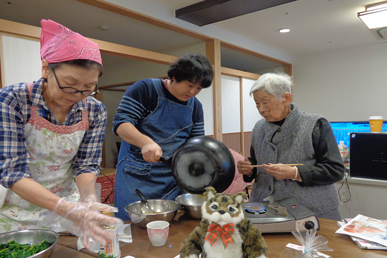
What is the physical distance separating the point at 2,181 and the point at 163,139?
76cm

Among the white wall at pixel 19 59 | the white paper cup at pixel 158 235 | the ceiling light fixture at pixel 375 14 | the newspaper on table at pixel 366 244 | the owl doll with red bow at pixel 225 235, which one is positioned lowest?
the newspaper on table at pixel 366 244

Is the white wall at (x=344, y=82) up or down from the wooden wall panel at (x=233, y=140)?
up

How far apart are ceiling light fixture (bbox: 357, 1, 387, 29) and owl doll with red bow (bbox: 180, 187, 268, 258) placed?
351 cm

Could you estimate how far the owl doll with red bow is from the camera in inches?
27.8

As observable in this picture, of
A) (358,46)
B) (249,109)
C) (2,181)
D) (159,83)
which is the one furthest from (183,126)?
(358,46)

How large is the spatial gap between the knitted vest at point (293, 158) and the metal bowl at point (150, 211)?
0.58 meters

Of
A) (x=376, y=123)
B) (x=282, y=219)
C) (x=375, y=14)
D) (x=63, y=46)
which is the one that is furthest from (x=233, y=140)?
(x=63, y=46)

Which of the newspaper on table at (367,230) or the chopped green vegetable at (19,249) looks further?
the newspaper on table at (367,230)

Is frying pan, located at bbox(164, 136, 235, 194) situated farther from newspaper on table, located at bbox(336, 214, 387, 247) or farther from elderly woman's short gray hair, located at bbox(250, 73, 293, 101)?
elderly woman's short gray hair, located at bbox(250, 73, 293, 101)

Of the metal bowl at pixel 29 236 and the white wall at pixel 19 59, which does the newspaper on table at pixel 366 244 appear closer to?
the metal bowl at pixel 29 236

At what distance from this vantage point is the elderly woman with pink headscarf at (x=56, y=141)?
0.86 metres

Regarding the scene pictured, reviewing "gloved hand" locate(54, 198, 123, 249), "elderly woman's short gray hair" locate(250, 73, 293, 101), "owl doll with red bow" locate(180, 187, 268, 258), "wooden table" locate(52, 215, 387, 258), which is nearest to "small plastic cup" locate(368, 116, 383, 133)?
"elderly woman's short gray hair" locate(250, 73, 293, 101)

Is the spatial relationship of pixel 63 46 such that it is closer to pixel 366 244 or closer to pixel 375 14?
pixel 366 244

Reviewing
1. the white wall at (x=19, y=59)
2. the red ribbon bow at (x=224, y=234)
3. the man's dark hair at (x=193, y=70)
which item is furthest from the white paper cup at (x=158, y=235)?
the white wall at (x=19, y=59)
